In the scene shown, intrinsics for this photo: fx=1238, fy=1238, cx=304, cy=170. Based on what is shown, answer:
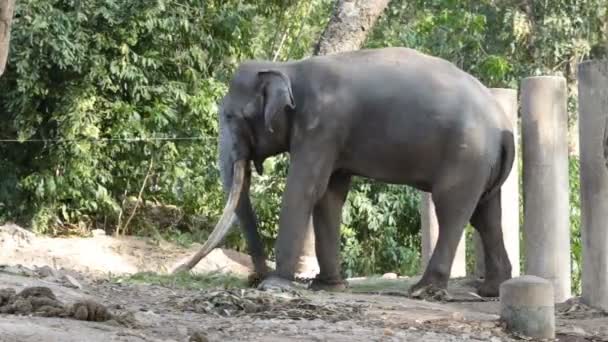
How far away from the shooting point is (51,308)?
6.45m

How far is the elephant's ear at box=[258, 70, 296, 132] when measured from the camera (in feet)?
32.6

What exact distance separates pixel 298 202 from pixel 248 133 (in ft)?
2.64

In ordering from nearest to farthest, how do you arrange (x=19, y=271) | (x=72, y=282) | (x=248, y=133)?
(x=72, y=282) → (x=19, y=271) → (x=248, y=133)

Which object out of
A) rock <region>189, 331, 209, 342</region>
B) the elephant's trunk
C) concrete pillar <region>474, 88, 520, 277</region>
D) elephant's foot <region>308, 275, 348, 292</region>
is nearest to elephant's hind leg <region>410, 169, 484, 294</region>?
elephant's foot <region>308, 275, 348, 292</region>

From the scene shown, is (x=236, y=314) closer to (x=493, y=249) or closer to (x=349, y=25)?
(x=493, y=249)

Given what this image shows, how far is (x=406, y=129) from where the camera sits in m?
10.1

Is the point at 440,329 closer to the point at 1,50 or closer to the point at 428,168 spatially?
the point at 428,168

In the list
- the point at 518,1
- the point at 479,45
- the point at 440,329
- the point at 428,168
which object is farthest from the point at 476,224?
the point at 518,1

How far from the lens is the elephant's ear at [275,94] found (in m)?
9.94

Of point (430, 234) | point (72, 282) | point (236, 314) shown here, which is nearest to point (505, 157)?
point (430, 234)

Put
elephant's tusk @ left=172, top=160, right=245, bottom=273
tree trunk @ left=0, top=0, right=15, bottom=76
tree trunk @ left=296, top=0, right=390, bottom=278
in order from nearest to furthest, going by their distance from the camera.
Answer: tree trunk @ left=0, top=0, right=15, bottom=76, elephant's tusk @ left=172, top=160, right=245, bottom=273, tree trunk @ left=296, top=0, right=390, bottom=278

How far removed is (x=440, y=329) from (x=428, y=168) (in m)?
2.45

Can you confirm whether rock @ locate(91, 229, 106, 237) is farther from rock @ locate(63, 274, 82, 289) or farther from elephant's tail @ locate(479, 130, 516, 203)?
rock @ locate(63, 274, 82, 289)

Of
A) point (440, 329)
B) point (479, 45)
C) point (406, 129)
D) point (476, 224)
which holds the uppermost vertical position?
point (479, 45)
